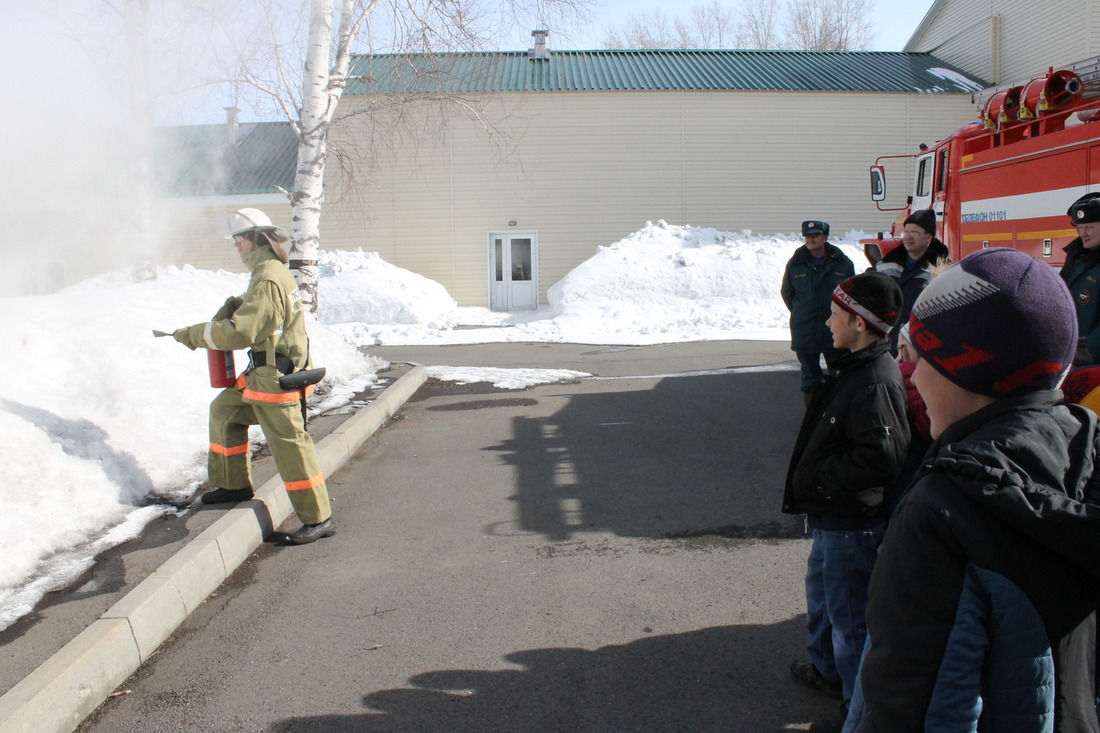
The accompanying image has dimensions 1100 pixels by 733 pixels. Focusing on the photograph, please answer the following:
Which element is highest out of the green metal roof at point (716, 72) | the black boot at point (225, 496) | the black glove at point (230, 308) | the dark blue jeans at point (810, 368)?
the green metal roof at point (716, 72)

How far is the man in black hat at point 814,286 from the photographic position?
7.64 metres

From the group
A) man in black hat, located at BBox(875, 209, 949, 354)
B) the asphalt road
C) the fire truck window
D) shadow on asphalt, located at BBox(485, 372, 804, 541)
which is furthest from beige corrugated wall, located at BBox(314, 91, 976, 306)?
man in black hat, located at BBox(875, 209, 949, 354)

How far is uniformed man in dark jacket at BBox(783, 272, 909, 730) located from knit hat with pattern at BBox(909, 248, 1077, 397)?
1.57 m

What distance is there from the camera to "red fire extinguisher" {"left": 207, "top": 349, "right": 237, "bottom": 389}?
560 centimetres

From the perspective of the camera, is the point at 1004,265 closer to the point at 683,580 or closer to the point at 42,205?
the point at 683,580

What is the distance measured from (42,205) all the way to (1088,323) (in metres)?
7.36

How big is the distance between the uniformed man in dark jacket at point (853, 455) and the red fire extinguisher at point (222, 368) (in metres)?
3.81

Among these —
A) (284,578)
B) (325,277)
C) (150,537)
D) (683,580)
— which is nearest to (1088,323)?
(683,580)

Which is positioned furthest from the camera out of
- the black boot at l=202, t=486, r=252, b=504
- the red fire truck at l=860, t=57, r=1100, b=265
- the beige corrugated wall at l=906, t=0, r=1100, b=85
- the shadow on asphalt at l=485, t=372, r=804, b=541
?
the beige corrugated wall at l=906, t=0, r=1100, b=85

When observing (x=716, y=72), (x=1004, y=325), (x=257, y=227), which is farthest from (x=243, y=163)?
(x=1004, y=325)

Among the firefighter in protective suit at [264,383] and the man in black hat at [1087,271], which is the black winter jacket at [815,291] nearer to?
the man in black hat at [1087,271]

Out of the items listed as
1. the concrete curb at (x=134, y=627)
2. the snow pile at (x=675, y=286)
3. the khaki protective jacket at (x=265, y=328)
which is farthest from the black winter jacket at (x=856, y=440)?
the snow pile at (x=675, y=286)

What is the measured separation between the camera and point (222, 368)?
5.63 meters

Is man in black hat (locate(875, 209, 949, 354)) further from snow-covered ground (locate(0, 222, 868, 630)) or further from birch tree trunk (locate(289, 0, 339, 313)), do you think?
birch tree trunk (locate(289, 0, 339, 313))
